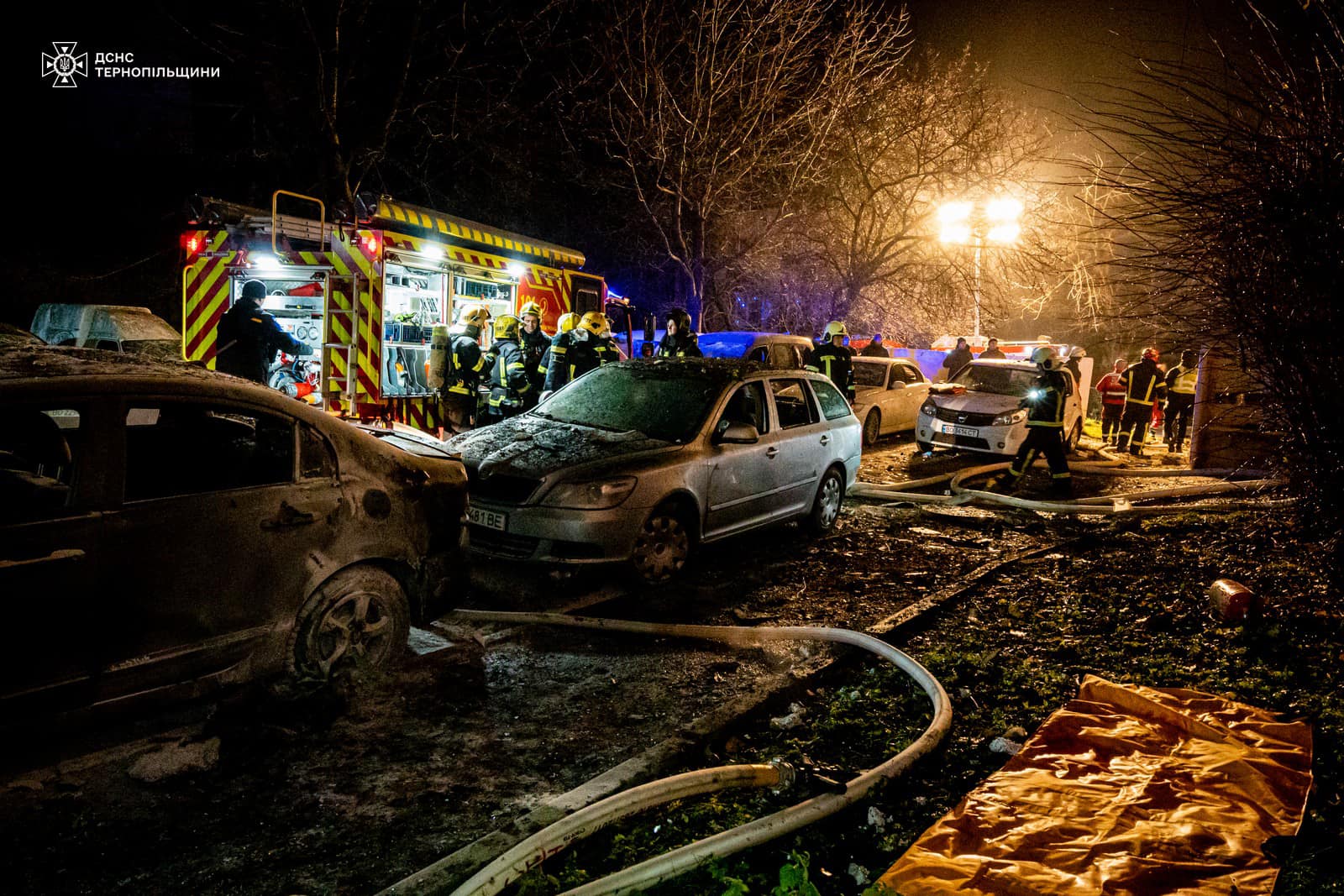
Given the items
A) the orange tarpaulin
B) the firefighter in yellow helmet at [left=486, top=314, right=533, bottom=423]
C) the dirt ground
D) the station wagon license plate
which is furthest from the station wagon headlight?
the firefighter in yellow helmet at [left=486, top=314, right=533, bottom=423]

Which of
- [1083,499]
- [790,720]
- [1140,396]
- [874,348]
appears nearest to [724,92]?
[874,348]

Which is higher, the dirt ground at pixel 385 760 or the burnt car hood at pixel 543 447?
the burnt car hood at pixel 543 447

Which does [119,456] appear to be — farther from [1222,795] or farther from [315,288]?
[315,288]

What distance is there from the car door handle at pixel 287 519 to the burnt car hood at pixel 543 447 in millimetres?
2042

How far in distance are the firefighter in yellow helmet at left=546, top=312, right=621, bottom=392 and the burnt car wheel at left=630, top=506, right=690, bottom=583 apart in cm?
280

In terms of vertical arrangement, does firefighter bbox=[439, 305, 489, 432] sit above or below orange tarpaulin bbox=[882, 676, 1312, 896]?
above

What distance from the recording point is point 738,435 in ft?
21.0

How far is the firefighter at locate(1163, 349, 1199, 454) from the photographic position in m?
15.2

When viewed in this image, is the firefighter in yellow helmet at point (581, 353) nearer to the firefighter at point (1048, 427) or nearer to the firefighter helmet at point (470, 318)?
the firefighter helmet at point (470, 318)

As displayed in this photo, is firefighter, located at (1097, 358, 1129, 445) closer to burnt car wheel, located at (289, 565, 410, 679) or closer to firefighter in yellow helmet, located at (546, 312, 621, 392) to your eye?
firefighter in yellow helmet, located at (546, 312, 621, 392)

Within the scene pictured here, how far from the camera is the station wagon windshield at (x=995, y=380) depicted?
13.2 meters

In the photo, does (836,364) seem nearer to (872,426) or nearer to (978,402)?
Answer: (978,402)

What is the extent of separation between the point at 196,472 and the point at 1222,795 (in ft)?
14.1

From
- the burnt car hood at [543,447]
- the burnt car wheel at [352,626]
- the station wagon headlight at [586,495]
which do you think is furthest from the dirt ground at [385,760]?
the burnt car hood at [543,447]
